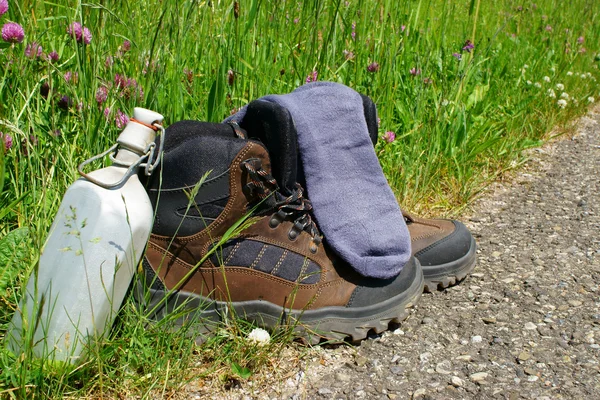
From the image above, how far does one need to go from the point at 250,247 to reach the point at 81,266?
51cm

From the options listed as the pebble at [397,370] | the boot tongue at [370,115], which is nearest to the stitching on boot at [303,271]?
the pebble at [397,370]

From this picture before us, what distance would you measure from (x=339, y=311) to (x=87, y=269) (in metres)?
0.77

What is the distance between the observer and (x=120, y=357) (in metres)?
1.58

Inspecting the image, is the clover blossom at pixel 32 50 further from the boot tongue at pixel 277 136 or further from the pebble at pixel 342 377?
Result: the pebble at pixel 342 377

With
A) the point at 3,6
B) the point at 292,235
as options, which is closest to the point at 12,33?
the point at 3,6

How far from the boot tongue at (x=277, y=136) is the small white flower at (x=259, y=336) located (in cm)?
42

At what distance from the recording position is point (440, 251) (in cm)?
222

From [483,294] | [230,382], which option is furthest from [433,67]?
[230,382]

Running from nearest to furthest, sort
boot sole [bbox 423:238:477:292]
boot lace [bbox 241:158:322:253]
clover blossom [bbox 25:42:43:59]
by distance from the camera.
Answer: boot lace [bbox 241:158:322:253] → clover blossom [bbox 25:42:43:59] → boot sole [bbox 423:238:477:292]

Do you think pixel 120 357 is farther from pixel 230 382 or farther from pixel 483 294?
pixel 483 294

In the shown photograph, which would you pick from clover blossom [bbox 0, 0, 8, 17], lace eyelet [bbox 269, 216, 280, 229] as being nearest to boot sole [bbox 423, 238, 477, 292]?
lace eyelet [bbox 269, 216, 280, 229]

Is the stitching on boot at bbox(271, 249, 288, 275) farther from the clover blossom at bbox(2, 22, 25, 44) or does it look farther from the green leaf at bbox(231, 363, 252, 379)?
the clover blossom at bbox(2, 22, 25, 44)

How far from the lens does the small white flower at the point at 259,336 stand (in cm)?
174

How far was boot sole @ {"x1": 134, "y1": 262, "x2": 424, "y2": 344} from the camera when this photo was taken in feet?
5.81
